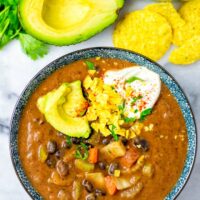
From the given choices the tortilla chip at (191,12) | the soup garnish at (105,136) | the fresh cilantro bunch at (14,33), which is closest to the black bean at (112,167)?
the soup garnish at (105,136)

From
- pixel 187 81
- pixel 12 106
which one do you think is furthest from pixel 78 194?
pixel 187 81

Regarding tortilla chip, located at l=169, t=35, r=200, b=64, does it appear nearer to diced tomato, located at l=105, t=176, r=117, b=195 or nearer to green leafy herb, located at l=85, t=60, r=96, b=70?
green leafy herb, located at l=85, t=60, r=96, b=70

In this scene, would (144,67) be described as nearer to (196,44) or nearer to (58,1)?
(196,44)

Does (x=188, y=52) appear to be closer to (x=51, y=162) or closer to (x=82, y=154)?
(x=82, y=154)

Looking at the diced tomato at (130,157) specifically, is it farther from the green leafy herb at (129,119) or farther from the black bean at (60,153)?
the black bean at (60,153)

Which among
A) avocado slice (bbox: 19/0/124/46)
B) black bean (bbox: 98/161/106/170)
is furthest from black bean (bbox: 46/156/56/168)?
avocado slice (bbox: 19/0/124/46)

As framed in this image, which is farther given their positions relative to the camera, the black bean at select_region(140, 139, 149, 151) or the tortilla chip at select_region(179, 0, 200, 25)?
the tortilla chip at select_region(179, 0, 200, 25)
